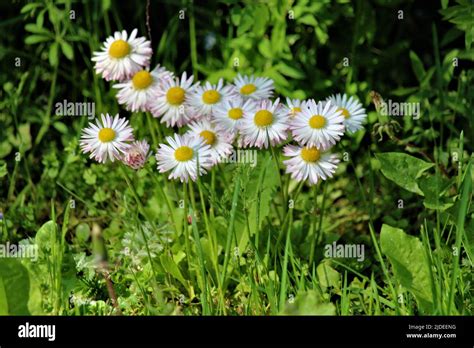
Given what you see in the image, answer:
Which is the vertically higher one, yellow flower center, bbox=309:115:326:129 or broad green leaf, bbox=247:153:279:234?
yellow flower center, bbox=309:115:326:129

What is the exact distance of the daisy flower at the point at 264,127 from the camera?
2.28 meters

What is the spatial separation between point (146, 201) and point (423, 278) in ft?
3.80

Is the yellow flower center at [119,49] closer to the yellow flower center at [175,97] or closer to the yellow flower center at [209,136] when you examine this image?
the yellow flower center at [175,97]

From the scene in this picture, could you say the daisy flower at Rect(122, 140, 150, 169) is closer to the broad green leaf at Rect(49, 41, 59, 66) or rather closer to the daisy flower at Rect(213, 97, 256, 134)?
the daisy flower at Rect(213, 97, 256, 134)

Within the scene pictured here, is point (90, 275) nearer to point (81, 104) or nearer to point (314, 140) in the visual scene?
point (314, 140)

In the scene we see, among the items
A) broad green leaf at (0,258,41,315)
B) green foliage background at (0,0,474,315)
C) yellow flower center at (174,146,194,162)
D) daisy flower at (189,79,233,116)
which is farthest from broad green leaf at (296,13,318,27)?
broad green leaf at (0,258,41,315)

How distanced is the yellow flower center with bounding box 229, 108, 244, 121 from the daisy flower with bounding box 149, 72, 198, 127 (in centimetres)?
15

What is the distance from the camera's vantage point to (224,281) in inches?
93.2

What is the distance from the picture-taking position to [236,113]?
238cm

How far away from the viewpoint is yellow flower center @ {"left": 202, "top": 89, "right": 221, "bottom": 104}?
250cm

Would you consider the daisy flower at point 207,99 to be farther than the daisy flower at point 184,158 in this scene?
Yes

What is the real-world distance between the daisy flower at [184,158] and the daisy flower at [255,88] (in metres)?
0.28

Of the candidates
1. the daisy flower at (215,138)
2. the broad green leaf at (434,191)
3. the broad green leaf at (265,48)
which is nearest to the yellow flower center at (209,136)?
the daisy flower at (215,138)
